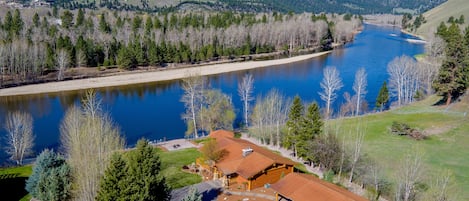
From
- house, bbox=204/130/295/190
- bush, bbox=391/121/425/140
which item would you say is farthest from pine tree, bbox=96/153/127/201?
bush, bbox=391/121/425/140

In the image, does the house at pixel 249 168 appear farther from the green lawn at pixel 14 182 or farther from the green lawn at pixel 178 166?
the green lawn at pixel 14 182

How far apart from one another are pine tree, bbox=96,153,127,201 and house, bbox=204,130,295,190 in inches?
463

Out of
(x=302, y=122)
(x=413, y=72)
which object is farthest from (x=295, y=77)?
(x=302, y=122)

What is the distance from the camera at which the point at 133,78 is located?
7975 cm

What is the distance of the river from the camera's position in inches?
2046

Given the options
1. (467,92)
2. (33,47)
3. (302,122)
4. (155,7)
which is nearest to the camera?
(302,122)

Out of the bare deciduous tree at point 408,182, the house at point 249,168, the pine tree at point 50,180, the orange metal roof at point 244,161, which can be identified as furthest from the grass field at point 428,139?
the pine tree at point 50,180

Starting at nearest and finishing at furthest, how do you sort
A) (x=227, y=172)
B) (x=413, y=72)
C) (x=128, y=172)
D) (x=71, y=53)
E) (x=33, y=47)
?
→ 1. (x=128, y=172)
2. (x=227, y=172)
3. (x=413, y=72)
4. (x=33, y=47)
5. (x=71, y=53)

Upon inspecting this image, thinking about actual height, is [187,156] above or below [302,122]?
below

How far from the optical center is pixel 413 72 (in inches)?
2469

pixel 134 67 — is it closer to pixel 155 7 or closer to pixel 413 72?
pixel 413 72

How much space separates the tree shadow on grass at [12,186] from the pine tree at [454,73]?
4627 centimetres

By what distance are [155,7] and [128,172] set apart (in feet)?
573

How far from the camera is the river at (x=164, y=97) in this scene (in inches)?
2046
